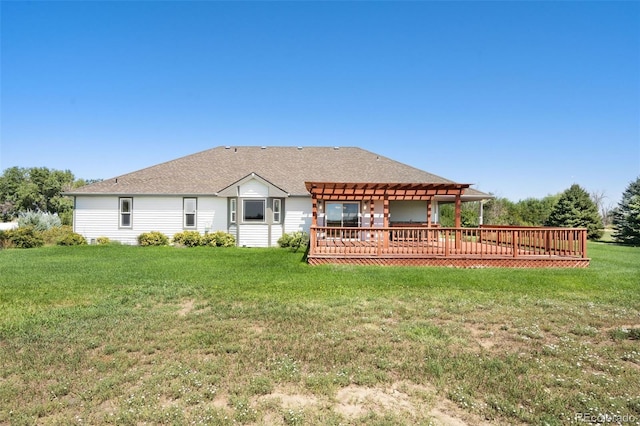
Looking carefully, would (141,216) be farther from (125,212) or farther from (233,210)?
(233,210)

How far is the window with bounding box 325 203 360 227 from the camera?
17.2 metres

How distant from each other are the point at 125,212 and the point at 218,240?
5687mm

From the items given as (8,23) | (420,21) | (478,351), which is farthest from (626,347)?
(8,23)

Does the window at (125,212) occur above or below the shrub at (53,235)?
above

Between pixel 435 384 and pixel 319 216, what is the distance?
1397 cm

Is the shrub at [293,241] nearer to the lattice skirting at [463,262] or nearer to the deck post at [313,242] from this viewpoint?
the deck post at [313,242]

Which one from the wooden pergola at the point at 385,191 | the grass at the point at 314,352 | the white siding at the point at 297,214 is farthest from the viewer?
the white siding at the point at 297,214

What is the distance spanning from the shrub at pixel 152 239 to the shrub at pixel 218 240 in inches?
92.8

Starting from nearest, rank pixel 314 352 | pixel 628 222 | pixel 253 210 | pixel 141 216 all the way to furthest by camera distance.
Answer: pixel 314 352 < pixel 253 210 < pixel 141 216 < pixel 628 222

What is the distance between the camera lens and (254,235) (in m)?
16.5

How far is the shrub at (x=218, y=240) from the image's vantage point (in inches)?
633

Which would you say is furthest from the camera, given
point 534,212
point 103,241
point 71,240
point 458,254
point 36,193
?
point 36,193

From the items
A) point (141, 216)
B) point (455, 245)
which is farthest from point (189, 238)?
point (455, 245)

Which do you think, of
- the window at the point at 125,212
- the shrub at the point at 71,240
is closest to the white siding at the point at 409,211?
the window at the point at 125,212
